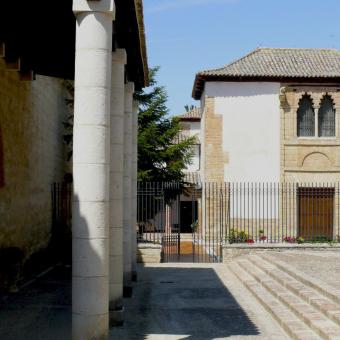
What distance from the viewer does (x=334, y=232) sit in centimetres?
2400

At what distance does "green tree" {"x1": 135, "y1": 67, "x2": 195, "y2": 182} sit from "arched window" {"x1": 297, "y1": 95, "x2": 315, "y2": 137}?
205 inches

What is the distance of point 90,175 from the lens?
5730 millimetres

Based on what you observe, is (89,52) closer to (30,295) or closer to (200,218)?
(30,295)

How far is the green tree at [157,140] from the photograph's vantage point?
25.1 meters

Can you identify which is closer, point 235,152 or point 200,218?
point 235,152

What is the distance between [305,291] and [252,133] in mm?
15436

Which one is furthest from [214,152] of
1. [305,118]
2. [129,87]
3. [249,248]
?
[129,87]

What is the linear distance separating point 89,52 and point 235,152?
19.6m

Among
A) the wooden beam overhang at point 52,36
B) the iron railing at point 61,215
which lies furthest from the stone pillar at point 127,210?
the iron railing at point 61,215

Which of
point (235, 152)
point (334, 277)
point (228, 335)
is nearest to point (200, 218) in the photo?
point (235, 152)

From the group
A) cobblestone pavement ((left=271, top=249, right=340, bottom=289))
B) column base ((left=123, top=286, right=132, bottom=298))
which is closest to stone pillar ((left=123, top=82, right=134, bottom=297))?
column base ((left=123, top=286, right=132, bottom=298))

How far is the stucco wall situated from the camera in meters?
11.7

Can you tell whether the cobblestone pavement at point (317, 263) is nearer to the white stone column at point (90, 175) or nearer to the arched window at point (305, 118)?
the white stone column at point (90, 175)

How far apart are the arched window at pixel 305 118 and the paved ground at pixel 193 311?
1231 centimetres
